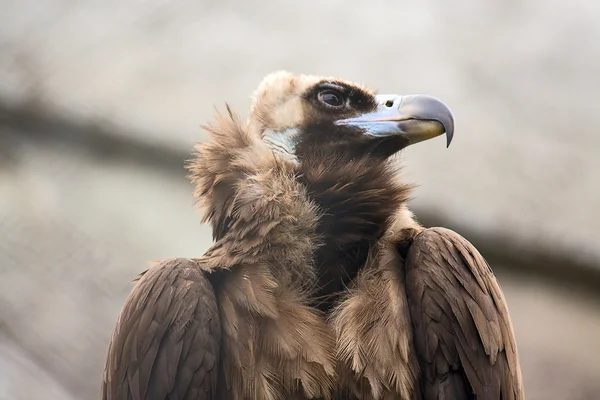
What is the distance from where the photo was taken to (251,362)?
1622 mm

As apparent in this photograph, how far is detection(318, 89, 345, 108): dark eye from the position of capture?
6.79ft

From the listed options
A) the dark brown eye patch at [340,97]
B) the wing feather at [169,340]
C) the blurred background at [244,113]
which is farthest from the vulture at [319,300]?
the blurred background at [244,113]

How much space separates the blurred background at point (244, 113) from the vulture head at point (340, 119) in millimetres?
1764

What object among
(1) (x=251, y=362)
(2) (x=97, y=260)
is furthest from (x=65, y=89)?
(1) (x=251, y=362)

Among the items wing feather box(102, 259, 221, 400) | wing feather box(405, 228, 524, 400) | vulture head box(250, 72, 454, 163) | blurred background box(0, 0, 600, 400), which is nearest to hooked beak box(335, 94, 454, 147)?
vulture head box(250, 72, 454, 163)

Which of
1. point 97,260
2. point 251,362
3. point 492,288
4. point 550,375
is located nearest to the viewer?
point 251,362

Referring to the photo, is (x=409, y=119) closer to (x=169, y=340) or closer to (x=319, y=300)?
(x=319, y=300)

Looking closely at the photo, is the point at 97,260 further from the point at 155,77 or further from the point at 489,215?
the point at 489,215

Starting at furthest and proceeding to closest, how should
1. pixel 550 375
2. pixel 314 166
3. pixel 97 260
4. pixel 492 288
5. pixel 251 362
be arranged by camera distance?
1. pixel 550 375
2. pixel 97 260
3. pixel 314 166
4. pixel 492 288
5. pixel 251 362

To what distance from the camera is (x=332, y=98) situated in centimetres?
208

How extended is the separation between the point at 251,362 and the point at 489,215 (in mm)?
2710

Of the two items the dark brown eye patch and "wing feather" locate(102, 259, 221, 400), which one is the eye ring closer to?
the dark brown eye patch

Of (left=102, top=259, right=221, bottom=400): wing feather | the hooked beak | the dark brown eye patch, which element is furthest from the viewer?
the dark brown eye patch

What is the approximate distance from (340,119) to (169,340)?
756mm
